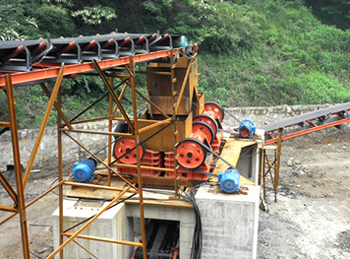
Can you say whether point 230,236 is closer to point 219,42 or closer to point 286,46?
point 219,42

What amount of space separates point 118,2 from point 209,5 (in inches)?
221

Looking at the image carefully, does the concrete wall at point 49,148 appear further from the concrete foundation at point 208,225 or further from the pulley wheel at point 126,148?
the concrete foundation at point 208,225

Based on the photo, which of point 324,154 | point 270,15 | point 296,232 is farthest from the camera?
point 270,15

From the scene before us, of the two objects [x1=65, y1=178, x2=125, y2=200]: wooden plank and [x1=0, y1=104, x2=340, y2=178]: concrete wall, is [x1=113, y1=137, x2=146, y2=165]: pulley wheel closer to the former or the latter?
[x1=65, y1=178, x2=125, y2=200]: wooden plank

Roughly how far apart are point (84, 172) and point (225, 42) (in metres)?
17.3

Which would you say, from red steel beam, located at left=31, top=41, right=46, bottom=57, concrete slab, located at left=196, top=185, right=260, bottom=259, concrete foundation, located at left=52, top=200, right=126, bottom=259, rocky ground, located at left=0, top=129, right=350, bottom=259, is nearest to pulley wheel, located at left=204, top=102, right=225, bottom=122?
rocky ground, located at left=0, top=129, right=350, bottom=259

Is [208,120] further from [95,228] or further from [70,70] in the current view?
[70,70]

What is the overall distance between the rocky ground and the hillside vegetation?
5471 millimetres

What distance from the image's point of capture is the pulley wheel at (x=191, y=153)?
33.8 ft

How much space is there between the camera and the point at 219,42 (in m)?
25.6

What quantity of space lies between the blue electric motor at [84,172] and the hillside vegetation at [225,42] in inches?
320

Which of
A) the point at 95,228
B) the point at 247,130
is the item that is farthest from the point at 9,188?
the point at 247,130

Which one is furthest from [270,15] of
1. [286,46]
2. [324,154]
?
[324,154]

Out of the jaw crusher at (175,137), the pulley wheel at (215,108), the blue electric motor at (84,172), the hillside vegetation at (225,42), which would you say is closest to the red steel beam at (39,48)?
the jaw crusher at (175,137)
